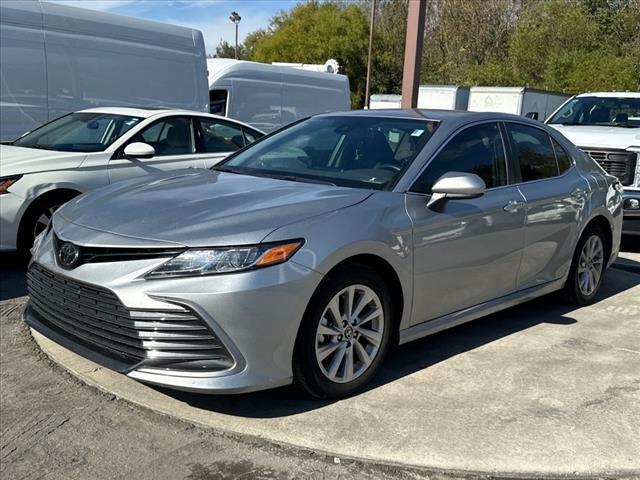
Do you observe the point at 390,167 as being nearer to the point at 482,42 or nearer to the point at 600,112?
the point at 600,112

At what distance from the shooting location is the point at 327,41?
3912cm

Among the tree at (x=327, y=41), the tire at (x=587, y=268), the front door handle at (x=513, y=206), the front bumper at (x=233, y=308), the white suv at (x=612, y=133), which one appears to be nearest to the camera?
the front bumper at (x=233, y=308)

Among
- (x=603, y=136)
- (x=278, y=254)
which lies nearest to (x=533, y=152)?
(x=278, y=254)

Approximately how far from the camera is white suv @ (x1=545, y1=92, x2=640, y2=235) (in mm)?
7832

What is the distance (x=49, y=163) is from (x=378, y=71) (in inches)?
1441

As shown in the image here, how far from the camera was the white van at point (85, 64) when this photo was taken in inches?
335

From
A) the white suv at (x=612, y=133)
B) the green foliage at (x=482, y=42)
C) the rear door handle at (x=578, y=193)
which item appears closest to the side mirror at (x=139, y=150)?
the rear door handle at (x=578, y=193)

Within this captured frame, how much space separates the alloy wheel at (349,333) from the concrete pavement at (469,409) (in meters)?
0.19

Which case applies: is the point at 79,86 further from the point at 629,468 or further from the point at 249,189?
the point at 629,468

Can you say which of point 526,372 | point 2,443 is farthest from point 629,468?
point 2,443

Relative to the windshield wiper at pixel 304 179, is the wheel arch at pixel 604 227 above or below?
below

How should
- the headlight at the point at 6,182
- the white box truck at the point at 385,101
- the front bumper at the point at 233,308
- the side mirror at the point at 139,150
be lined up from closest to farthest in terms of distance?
the front bumper at the point at 233,308
the headlight at the point at 6,182
the side mirror at the point at 139,150
the white box truck at the point at 385,101

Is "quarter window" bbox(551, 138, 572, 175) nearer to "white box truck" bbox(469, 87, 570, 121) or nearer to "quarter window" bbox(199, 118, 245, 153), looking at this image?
"quarter window" bbox(199, 118, 245, 153)

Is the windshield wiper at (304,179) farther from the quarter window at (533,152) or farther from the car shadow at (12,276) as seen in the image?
the car shadow at (12,276)
